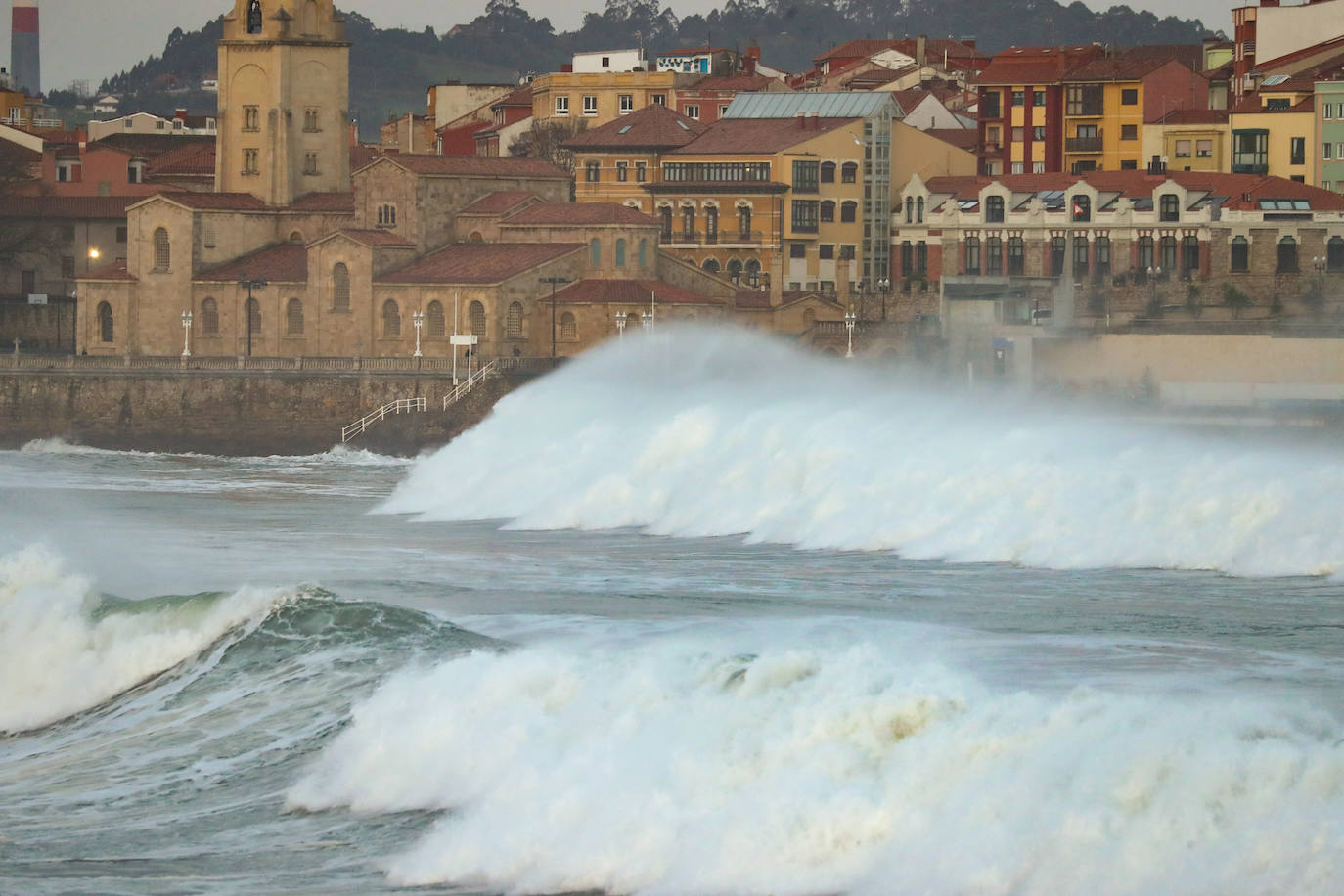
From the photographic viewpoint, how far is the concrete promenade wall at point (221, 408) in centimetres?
7388

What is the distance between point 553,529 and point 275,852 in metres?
26.1

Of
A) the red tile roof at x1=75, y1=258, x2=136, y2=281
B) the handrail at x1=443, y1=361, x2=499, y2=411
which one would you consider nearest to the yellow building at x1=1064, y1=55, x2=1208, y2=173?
the handrail at x1=443, y1=361, x2=499, y2=411

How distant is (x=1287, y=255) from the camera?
77000 millimetres

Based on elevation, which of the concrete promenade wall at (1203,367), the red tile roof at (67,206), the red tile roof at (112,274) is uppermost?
the red tile roof at (67,206)

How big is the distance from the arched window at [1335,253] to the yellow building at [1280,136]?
777 cm

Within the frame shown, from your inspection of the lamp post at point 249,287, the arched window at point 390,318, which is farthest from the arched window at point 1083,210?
the lamp post at point 249,287

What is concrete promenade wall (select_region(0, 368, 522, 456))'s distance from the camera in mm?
73875

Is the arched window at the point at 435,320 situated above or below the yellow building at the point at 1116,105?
below

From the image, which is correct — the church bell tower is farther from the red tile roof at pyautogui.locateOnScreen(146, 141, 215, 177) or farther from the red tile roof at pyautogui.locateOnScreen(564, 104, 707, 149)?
the red tile roof at pyautogui.locateOnScreen(146, 141, 215, 177)

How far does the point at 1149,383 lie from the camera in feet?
190

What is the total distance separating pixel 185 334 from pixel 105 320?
368 centimetres

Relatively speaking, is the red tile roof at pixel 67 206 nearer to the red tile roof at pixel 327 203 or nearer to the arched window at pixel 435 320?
the red tile roof at pixel 327 203

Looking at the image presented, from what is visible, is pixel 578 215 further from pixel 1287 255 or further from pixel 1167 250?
pixel 1287 255

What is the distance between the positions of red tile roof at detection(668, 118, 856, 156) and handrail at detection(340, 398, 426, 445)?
66.2 feet
